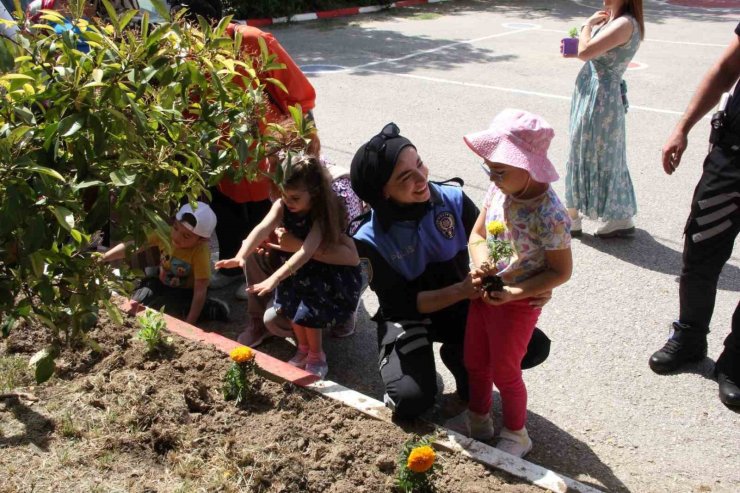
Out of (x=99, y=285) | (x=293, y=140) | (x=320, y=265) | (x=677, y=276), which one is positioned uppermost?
(x=293, y=140)

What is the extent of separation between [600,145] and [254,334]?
253cm

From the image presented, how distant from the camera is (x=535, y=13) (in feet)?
55.6

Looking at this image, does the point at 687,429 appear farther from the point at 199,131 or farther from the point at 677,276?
the point at 199,131

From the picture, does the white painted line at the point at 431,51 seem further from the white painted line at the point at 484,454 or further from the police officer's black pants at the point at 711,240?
the white painted line at the point at 484,454

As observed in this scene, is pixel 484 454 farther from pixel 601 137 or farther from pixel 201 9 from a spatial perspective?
pixel 601 137

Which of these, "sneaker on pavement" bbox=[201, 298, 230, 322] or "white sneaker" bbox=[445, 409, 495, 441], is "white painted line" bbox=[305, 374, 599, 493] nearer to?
"white sneaker" bbox=[445, 409, 495, 441]

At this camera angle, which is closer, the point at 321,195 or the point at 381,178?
the point at 381,178

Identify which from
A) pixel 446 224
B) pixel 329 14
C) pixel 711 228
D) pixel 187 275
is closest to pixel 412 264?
pixel 446 224

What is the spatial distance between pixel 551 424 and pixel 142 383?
170 cm

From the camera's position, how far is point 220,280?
16.0 ft

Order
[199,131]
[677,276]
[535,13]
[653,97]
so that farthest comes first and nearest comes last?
[535,13]
[653,97]
[677,276]
[199,131]

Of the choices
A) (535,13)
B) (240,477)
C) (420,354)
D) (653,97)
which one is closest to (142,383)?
(240,477)

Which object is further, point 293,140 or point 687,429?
point 687,429

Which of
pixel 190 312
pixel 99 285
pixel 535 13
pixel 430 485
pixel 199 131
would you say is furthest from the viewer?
pixel 535 13
